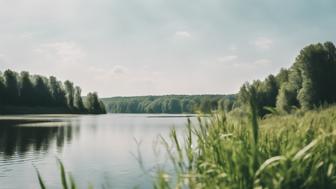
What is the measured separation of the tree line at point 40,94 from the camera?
12738cm

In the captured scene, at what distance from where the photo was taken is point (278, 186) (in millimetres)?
3928

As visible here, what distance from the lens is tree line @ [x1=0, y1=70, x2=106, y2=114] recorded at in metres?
127

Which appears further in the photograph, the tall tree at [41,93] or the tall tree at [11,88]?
the tall tree at [41,93]

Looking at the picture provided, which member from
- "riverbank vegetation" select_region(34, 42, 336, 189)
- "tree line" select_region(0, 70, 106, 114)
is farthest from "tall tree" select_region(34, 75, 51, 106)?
"riverbank vegetation" select_region(34, 42, 336, 189)

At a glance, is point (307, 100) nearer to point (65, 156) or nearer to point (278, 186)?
point (65, 156)

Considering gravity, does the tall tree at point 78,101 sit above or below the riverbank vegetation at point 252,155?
above

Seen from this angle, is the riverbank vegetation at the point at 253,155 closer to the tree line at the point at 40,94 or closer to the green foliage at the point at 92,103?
the tree line at the point at 40,94

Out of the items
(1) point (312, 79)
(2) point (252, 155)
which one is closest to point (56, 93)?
(1) point (312, 79)

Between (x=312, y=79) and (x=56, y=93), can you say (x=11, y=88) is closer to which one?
(x=56, y=93)

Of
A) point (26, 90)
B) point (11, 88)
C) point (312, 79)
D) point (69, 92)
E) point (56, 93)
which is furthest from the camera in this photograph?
point (69, 92)


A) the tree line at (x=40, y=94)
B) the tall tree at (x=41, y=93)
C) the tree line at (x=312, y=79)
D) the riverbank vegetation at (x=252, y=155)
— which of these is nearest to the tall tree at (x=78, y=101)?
the tree line at (x=40, y=94)

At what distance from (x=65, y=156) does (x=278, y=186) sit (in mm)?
27489

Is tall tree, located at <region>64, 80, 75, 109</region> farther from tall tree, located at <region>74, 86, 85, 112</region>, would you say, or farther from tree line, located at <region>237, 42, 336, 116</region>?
tree line, located at <region>237, 42, 336, 116</region>

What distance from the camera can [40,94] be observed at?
141375mm
